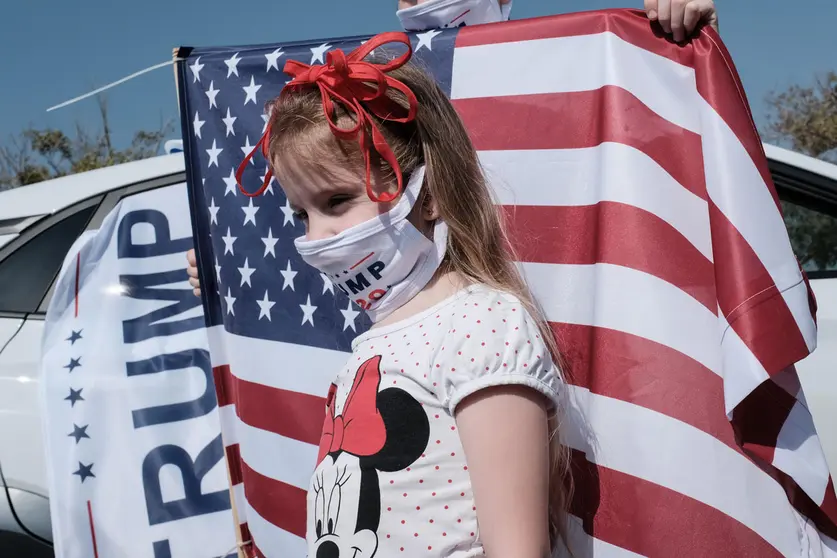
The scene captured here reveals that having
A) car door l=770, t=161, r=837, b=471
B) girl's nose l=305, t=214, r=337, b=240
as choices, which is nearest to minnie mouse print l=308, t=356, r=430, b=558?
girl's nose l=305, t=214, r=337, b=240

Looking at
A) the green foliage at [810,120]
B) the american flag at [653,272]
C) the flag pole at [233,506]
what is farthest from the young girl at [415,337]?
the green foliage at [810,120]

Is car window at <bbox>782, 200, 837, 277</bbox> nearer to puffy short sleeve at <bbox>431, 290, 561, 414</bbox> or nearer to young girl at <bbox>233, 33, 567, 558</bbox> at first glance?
young girl at <bbox>233, 33, 567, 558</bbox>

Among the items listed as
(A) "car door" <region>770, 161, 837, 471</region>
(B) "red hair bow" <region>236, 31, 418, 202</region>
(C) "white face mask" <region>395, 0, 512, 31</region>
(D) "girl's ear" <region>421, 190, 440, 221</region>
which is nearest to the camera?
(B) "red hair bow" <region>236, 31, 418, 202</region>

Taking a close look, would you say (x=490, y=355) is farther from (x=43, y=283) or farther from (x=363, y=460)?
(x=43, y=283)

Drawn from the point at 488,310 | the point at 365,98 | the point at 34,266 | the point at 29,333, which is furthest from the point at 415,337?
the point at 34,266

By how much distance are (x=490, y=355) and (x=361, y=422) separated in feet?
A: 0.90

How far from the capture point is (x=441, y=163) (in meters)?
1.52

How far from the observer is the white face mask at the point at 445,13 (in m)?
2.62

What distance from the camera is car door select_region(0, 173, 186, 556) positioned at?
2.65 metres

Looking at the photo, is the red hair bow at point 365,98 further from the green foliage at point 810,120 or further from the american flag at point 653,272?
the green foliage at point 810,120

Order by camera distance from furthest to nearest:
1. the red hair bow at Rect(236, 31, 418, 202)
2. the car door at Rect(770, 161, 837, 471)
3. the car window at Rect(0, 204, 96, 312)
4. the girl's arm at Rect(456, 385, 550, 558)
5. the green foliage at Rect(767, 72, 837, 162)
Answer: the green foliage at Rect(767, 72, 837, 162) < the car window at Rect(0, 204, 96, 312) < the car door at Rect(770, 161, 837, 471) < the red hair bow at Rect(236, 31, 418, 202) < the girl's arm at Rect(456, 385, 550, 558)

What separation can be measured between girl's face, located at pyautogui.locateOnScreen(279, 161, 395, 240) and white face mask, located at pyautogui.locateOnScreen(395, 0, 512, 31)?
1307 mm

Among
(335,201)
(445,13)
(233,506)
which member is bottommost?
(233,506)

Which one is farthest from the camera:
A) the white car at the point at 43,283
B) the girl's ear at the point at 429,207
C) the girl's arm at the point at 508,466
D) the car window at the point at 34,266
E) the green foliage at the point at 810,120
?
the green foliage at the point at 810,120
